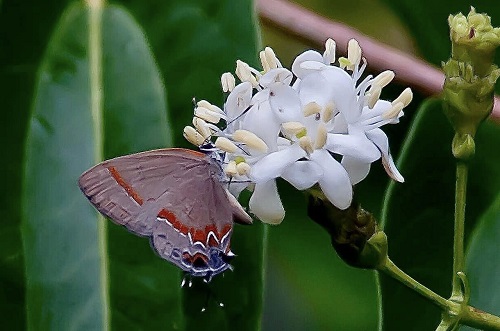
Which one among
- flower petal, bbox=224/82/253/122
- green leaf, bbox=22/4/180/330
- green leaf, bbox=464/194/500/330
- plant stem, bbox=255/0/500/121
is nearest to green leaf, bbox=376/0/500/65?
plant stem, bbox=255/0/500/121

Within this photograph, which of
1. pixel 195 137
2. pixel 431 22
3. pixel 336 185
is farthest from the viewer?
pixel 431 22

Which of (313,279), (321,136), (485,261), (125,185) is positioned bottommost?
(313,279)

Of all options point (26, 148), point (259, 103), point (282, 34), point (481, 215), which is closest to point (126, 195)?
point (259, 103)

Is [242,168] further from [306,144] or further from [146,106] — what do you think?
[146,106]

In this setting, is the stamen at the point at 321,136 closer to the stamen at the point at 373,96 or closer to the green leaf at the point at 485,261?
the stamen at the point at 373,96

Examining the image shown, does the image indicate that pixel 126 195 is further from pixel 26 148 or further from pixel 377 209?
pixel 377 209

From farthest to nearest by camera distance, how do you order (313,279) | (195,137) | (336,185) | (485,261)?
(313,279)
(485,261)
(195,137)
(336,185)

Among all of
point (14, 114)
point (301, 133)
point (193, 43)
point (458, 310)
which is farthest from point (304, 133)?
point (14, 114)

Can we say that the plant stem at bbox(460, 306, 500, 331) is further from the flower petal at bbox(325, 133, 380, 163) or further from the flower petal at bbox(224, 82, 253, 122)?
the flower petal at bbox(224, 82, 253, 122)

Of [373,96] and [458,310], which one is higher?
[373,96]
